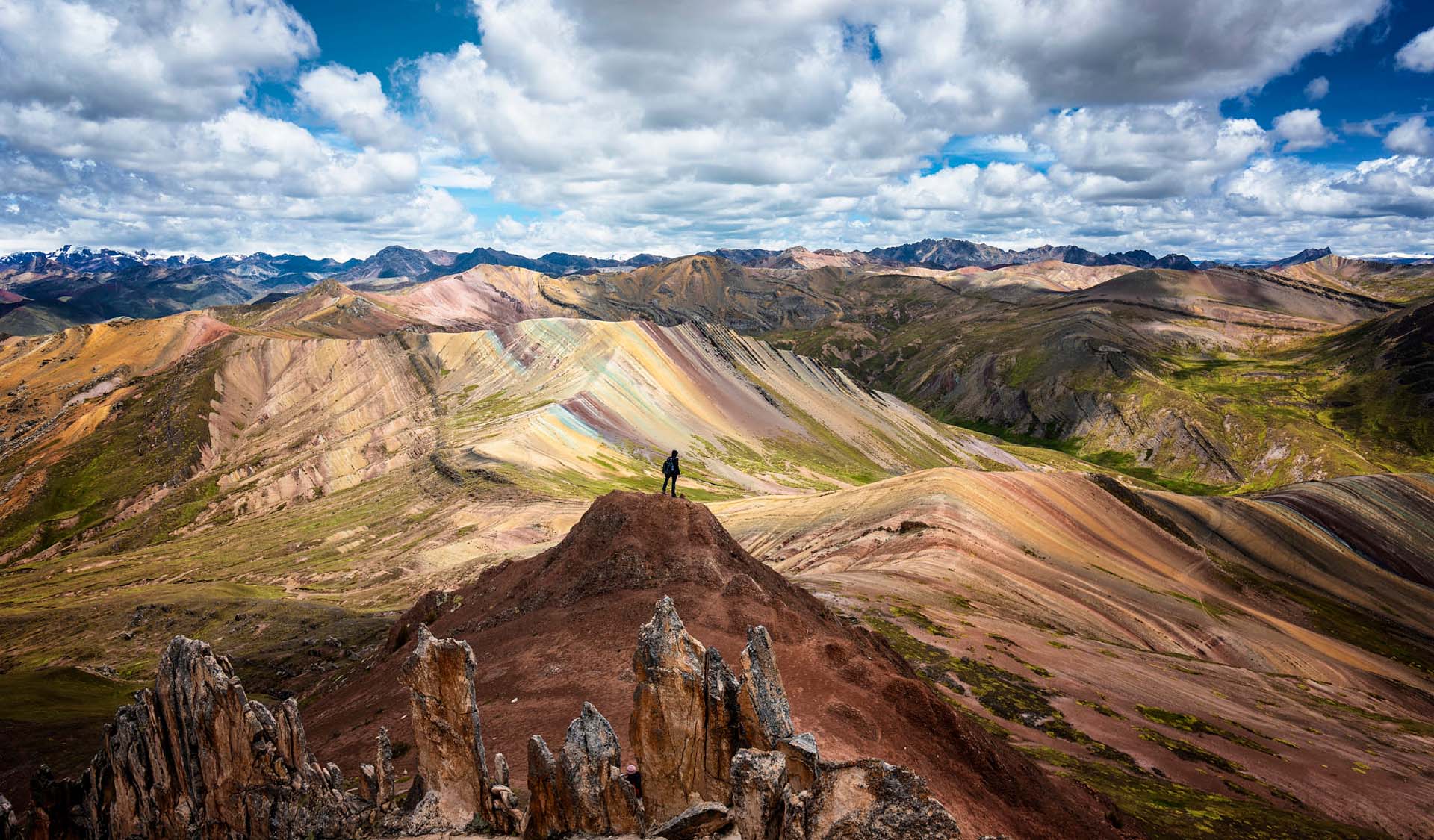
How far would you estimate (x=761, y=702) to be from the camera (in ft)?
52.4

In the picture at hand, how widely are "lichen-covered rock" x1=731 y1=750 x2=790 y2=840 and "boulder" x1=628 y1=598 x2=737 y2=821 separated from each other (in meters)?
2.00

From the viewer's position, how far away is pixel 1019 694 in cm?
3161

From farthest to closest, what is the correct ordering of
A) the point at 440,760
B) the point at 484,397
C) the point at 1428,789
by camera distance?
1. the point at 484,397
2. the point at 1428,789
3. the point at 440,760

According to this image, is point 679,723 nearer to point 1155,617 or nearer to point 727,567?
point 727,567

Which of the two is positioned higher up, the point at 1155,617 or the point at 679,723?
the point at 679,723

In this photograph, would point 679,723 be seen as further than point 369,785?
No

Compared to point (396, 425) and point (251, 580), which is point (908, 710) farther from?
point (396, 425)

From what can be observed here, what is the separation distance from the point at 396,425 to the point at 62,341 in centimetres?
13778

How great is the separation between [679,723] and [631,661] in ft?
31.2

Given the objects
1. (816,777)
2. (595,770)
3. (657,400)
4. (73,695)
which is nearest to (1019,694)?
(816,777)

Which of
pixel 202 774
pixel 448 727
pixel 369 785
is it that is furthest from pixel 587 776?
pixel 202 774

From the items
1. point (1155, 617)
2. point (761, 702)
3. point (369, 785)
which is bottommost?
point (1155, 617)

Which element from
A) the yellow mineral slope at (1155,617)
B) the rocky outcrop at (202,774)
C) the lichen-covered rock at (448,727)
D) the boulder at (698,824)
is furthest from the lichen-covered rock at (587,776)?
the yellow mineral slope at (1155,617)

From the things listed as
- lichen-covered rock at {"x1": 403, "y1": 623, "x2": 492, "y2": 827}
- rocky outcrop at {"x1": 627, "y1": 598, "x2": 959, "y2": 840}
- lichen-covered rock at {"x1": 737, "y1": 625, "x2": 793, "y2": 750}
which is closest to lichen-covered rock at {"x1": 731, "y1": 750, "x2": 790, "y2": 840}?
rocky outcrop at {"x1": 627, "y1": 598, "x2": 959, "y2": 840}
